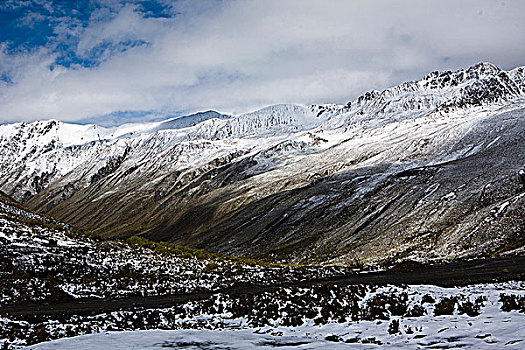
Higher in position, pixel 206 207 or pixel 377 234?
pixel 206 207

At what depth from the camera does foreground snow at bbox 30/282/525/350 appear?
11.2m

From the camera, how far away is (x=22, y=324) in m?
18.5

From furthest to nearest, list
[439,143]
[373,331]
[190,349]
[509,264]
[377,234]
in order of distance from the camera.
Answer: [439,143], [377,234], [509,264], [373,331], [190,349]

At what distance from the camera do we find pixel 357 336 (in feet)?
43.6

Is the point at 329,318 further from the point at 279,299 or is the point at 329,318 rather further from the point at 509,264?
the point at 509,264

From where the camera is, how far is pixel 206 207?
146 m

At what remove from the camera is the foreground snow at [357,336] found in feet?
36.9

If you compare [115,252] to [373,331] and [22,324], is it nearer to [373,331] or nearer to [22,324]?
[22,324]

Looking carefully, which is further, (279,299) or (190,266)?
(190,266)

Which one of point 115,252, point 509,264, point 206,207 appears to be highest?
point 206,207

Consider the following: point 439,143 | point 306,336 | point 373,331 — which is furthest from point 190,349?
point 439,143

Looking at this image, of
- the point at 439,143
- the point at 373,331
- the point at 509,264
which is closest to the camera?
the point at 373,331

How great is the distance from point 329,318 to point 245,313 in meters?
4.41

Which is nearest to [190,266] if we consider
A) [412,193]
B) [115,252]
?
[115,252]
